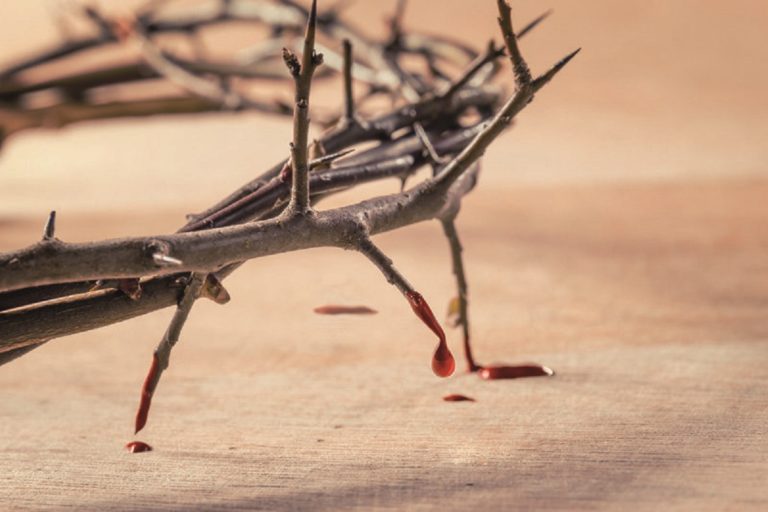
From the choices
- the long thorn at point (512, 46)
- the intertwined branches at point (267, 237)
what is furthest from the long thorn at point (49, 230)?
the long thorn at point (512, 46)

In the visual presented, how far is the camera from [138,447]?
1.07 feet

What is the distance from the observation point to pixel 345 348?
0.46 metres

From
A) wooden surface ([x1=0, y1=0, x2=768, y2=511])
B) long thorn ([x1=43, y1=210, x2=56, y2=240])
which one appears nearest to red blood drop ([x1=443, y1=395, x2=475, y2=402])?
wooden surface ([x1=0, y1=0, x2=768, y2=511])

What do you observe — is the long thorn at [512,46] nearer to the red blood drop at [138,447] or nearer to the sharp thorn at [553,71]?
the sharp thorn at [553,71]

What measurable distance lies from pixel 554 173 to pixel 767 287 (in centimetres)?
38

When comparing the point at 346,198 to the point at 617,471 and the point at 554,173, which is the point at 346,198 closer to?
the point at 554,173

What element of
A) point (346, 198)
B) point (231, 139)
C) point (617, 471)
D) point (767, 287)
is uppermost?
point (231, 139)

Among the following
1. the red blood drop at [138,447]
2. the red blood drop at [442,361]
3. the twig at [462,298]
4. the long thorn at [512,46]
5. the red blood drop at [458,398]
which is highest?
the long thorn at [512,46]

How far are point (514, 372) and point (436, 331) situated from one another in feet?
0.38

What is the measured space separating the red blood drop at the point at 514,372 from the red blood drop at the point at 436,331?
0.31ft

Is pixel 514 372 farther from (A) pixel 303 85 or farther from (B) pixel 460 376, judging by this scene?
(A) pixel 303 85

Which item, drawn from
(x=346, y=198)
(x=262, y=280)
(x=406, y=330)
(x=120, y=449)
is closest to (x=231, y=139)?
(x=346, y=198)

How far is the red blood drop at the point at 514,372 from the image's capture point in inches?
15.5

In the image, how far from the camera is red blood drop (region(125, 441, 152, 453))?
32cm
